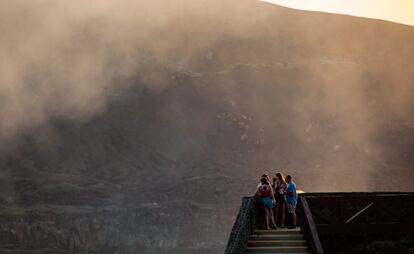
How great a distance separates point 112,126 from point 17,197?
13929mm

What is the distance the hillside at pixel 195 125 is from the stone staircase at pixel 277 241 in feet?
161

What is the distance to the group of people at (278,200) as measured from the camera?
1917cm

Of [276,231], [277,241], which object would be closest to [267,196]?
[276,231]

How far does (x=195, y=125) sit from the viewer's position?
81.8 m

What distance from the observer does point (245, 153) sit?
260 feet

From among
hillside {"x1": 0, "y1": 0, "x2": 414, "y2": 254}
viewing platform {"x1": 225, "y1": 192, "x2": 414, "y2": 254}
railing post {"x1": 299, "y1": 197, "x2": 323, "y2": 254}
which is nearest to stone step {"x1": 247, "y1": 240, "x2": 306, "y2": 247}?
railing post {"x1": 299, "y1": 197, "x2": 323, "y2": 254}

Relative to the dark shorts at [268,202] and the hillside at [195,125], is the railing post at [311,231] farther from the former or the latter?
the hillside at [195,125]

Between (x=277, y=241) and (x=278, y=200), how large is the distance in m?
2.67

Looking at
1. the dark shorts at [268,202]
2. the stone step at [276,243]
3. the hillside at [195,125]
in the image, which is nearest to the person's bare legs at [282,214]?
the dark shorts at [268,202]

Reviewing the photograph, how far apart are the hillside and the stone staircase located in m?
49.2

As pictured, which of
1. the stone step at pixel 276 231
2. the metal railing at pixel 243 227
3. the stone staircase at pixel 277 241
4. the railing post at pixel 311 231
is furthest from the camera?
the stone step at pixel 276 231

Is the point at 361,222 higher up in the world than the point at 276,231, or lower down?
higher up

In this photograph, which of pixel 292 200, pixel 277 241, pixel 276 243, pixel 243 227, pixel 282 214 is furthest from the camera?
pixel 282 214

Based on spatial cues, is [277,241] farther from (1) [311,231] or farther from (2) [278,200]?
(2) [278,200]
